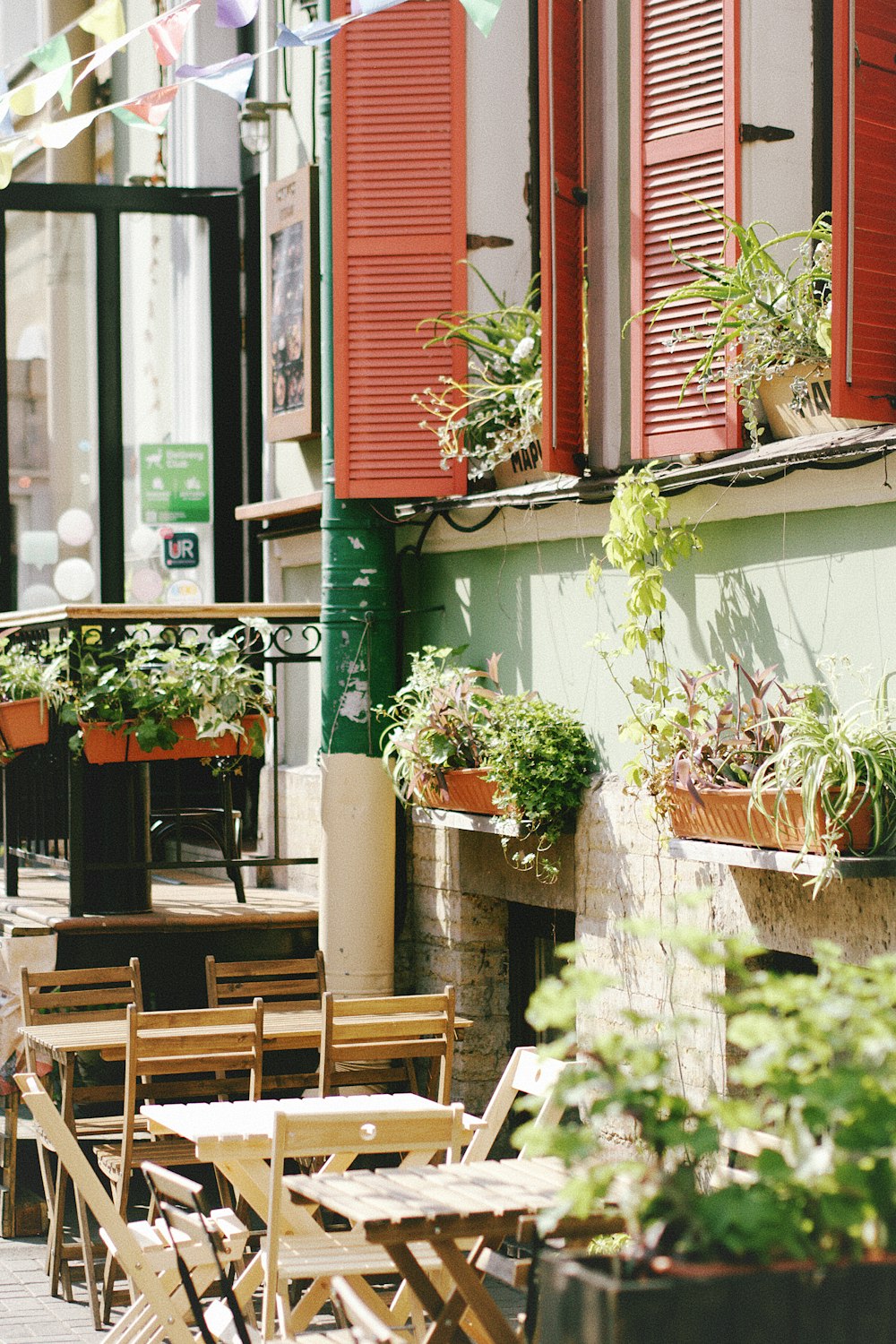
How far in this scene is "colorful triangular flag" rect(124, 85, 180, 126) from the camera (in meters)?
7.05

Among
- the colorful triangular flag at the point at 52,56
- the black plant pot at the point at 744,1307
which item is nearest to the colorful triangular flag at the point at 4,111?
the colorful triangular flag at the point at 52,56

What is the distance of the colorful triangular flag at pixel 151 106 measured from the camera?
23.1 feet

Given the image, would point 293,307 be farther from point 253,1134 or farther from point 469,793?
point 253,1134

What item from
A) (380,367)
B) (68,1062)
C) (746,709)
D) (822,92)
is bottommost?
(68,1062)

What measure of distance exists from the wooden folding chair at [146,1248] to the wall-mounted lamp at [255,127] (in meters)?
6.15

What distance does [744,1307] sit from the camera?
276 centimetres

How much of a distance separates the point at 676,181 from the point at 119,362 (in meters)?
5.63

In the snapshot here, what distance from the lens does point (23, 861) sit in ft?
37.2

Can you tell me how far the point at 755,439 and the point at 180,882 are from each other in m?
5.49

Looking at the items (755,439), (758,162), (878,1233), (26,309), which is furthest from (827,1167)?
(26,309)

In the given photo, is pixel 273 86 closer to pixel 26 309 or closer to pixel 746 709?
pixel 26 309

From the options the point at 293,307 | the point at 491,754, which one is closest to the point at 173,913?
the point at 491,754

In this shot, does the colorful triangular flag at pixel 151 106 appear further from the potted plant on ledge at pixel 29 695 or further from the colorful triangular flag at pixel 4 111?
the potted plant on ledge at pixel 29 695

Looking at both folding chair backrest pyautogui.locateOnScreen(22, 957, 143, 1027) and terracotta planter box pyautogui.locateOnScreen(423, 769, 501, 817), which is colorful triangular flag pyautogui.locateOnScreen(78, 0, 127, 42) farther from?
folding chair backrest pyautogui.locateOnScreen(22, 957, 143, 1027)
